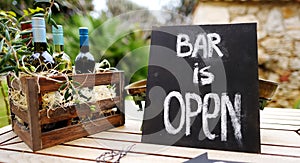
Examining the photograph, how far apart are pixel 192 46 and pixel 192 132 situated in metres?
0.26

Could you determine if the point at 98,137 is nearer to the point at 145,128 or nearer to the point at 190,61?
the point at 145,128

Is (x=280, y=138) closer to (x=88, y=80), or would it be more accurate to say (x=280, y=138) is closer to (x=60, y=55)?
(x=88, y=80)

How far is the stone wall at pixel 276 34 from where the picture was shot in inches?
84.6

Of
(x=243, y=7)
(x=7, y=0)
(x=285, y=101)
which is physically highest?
(x=7, y=0)

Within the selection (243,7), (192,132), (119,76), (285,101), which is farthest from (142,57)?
(192,132)

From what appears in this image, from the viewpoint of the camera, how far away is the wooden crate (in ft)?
2.18

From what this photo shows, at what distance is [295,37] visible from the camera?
7.01 ft

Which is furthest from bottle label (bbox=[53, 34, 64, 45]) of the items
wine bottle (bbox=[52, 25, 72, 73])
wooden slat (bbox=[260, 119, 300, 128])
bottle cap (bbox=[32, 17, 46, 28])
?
wooden slat (bbox=[260, 119, 300, 128])

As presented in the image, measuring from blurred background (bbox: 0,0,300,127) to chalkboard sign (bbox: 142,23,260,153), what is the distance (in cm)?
67

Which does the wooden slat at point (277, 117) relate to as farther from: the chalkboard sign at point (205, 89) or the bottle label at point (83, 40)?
the bottle label at point (83, 40)

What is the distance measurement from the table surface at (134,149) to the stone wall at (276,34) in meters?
1.51

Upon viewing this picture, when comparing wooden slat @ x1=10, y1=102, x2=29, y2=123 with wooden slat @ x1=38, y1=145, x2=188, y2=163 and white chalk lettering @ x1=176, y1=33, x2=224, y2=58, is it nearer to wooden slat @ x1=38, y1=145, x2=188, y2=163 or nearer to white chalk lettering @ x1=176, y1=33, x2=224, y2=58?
wooden slat @ x1=38, y1=145, x2=188, y2=163

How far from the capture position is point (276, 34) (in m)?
2.19

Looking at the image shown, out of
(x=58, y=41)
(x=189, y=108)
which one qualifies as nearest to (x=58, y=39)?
(x=58, y=41)
